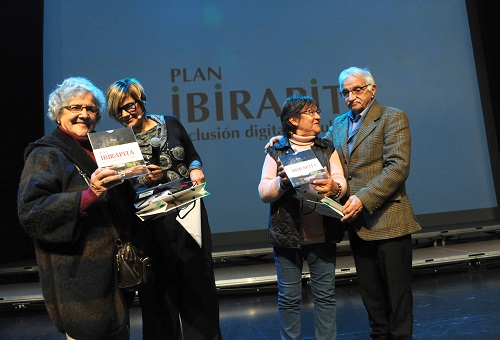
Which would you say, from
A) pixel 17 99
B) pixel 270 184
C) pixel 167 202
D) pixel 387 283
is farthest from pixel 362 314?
pixel 17 99

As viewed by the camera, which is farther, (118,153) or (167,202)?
(167,202)

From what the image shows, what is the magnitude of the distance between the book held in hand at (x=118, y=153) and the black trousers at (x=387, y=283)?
48.5 inches

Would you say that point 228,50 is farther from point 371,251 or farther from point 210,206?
point 371,251

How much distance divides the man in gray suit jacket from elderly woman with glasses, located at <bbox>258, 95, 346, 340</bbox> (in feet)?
0.44

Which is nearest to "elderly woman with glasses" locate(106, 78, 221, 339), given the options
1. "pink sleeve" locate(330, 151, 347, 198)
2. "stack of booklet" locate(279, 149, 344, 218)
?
"stack of booklet" locate(279, 149, 344, 218)

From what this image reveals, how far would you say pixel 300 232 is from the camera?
2.06m

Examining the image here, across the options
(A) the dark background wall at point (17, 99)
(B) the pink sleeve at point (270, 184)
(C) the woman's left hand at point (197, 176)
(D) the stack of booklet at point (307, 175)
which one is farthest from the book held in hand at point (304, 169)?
(A) the dark background wall at point (17, 99)

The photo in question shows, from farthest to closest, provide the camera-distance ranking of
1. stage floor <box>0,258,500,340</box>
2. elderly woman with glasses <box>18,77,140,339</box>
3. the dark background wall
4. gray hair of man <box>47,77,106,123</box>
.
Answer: the dark background wall → stage floor <box>0,258,500,340</box> → gray hair of man <box>47,77,106,123</box> → elderly woman with glasses <box>18,77,140,339</box>

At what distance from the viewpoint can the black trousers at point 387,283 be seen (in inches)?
81.9

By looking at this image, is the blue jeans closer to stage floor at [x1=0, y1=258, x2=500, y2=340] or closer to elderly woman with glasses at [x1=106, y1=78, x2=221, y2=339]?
elderly woman with glasses at [x1=106, y1=78, x2=221, y2=339]

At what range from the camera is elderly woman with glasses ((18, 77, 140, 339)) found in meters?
1.38

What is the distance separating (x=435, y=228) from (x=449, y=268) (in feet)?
2.23

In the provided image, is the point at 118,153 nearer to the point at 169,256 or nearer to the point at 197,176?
the point at 197,176

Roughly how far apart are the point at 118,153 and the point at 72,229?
0.28 meters
